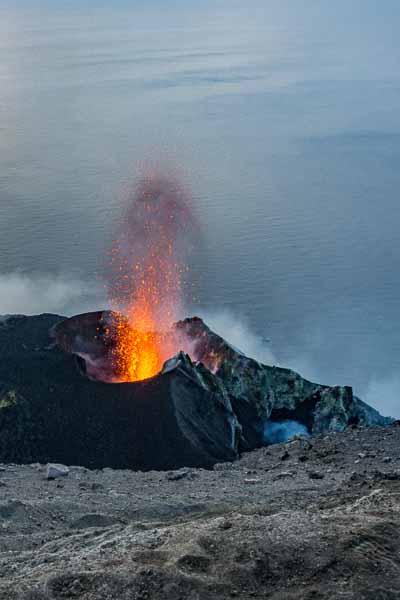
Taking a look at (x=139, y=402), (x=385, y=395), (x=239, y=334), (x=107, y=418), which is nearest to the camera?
(x=107, y=418)

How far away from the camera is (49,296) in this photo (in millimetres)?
50812

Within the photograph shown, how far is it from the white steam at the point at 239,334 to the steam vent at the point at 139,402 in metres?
11.9

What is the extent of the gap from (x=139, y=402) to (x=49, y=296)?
26.7 meters

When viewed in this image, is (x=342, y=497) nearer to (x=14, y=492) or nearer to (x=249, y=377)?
(x=14, y=492)

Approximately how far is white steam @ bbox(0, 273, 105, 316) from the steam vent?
18.1m

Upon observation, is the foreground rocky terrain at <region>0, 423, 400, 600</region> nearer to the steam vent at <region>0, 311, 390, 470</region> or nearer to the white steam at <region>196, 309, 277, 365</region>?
the steam vent at <region>0, 311, 390, 470</region>

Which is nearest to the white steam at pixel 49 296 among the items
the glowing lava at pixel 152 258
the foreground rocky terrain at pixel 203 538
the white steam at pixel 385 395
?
the glowing lava at pixel 152 258

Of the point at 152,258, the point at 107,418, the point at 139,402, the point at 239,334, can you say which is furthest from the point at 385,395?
the point at 107,418

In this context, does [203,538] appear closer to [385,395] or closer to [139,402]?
[139,402]

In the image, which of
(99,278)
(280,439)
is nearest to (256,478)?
(280,439)

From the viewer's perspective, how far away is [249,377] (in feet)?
100

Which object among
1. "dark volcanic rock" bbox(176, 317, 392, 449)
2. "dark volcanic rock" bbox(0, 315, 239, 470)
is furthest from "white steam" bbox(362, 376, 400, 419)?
"dark volcanic rock" bbox(0, 315, 239, 470)

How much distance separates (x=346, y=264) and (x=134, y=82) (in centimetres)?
6721

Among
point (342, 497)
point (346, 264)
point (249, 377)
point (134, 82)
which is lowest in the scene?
point (342, 497)
